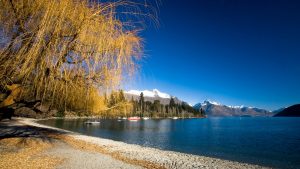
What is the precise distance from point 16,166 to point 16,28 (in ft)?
29.5

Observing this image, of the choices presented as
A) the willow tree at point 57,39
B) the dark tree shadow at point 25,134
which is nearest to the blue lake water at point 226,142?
the dark tree shadow at point 25,134

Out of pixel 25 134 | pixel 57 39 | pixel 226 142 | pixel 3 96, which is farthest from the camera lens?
pixel 226 142

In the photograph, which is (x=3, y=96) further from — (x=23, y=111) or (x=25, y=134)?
(x=25, y=134)

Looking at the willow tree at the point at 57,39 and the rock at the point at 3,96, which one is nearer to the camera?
the willow tree at the point at 57,39

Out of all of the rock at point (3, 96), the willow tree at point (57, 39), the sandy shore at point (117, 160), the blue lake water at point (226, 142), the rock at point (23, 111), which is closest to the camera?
the willow tree at point (57, 39)

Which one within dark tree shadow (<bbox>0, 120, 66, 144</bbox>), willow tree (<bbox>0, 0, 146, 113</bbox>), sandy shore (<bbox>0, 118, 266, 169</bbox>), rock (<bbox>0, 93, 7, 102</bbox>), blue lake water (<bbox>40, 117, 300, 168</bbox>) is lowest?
blue lake water (<bbox>40, 117, 300, 168</bbox>)

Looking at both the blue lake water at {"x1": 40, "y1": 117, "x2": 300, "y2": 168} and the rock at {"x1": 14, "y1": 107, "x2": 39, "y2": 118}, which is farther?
the blue lake water at {"x1": 40, "y1": 117, "x2": 300, "y2": 168}

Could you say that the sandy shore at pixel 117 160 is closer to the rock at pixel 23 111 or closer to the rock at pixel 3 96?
the rock at pixel 23 111

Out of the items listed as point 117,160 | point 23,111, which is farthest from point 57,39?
point 23,111


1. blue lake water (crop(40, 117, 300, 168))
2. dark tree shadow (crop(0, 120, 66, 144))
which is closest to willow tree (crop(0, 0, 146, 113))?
dark tree shadow (crop(0, 120, 66, 144))

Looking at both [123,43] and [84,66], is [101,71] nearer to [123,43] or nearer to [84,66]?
[84,66]

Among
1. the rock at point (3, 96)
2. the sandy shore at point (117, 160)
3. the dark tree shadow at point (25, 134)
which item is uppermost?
the rock at point (3, 96)

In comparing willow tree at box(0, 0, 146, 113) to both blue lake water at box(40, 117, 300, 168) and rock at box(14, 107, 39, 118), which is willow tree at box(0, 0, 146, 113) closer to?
rock at box(14, 107, 39, 118)

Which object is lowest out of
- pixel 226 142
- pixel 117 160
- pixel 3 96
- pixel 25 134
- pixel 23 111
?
pixel 226 142
